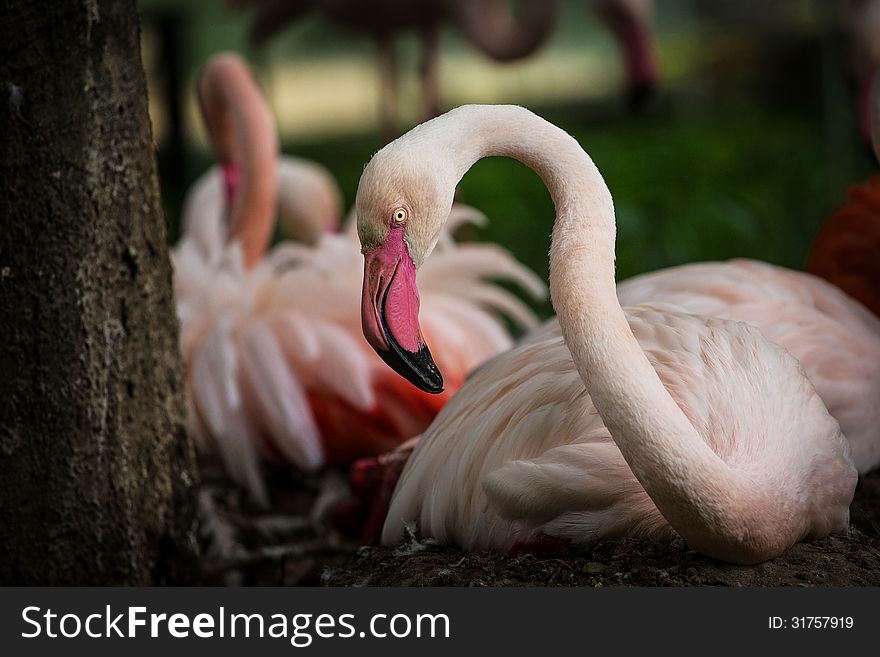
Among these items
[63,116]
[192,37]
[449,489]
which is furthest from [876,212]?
[192,37]

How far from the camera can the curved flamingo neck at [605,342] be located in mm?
1650

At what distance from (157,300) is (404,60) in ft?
15.5

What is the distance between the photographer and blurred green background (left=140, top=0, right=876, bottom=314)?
5.34 meters

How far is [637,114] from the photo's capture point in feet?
21.7

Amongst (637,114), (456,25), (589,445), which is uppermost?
(456,25)

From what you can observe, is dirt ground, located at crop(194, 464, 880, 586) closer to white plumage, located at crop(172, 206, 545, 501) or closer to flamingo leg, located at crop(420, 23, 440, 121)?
white plumage, located at crop(172, 206, 545, 501)

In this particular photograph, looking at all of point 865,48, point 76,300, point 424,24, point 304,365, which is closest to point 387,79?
point 424,24

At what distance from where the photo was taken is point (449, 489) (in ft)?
6.57

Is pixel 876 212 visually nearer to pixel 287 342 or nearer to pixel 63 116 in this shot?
pixel 287 342

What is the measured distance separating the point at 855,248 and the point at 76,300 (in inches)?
79.6

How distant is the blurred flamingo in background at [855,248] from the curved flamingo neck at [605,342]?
1408 millimetres

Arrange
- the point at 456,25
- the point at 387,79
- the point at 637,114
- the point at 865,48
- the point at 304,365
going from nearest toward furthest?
the point at 304,365 → the point at 865,48 → the point at 456,25 → the point at 387,79 → the point at 637,114

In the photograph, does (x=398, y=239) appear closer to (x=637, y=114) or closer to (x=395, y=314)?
(x=395, y=314)

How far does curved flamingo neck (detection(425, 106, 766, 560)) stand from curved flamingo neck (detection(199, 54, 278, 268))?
2.10 m
